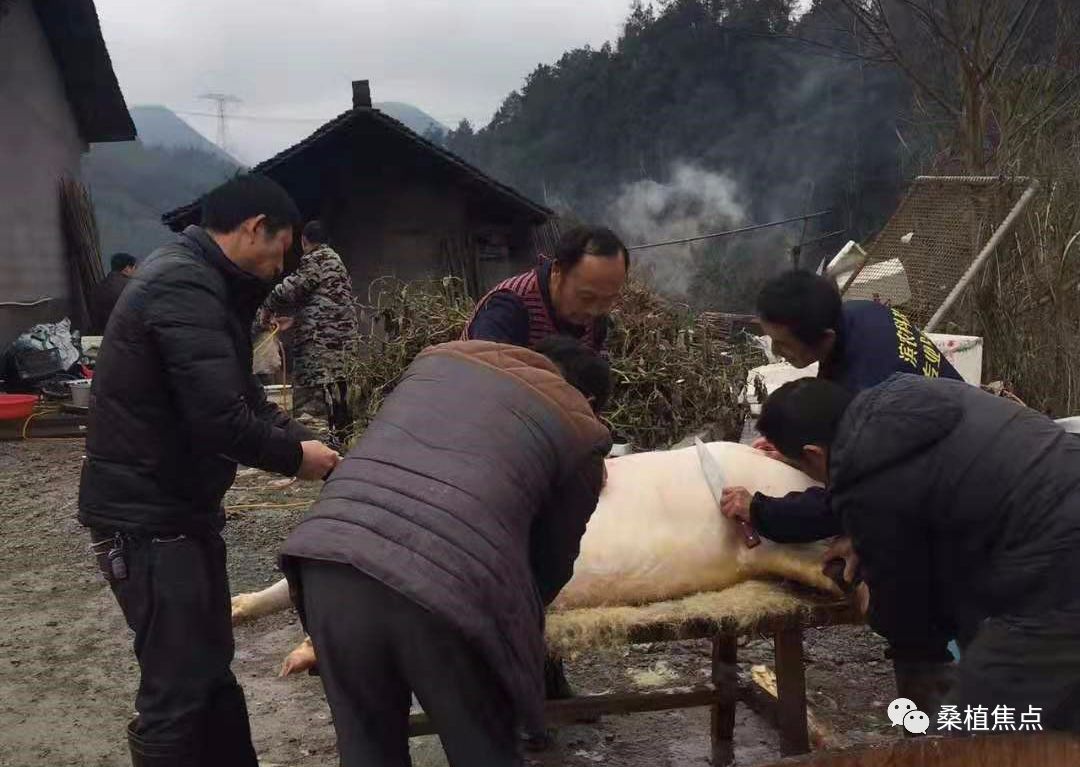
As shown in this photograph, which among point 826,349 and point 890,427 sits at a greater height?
point 826,349

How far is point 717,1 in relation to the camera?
2242 cm

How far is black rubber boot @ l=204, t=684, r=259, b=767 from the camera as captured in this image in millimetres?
2725

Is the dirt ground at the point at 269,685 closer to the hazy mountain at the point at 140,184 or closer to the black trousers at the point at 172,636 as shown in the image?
the black trousers at the point at 172,636

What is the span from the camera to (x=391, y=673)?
1956 mm

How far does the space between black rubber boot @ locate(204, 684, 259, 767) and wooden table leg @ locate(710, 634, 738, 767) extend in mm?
1541

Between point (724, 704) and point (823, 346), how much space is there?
4.44ft

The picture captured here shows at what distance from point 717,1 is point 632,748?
21622 mm

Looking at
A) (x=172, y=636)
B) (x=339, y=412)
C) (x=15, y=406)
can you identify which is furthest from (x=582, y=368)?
(x=15, y=406)

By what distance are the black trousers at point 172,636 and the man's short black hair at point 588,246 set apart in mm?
1462

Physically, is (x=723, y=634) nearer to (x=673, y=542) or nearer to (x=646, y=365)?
(x=673, y=542)

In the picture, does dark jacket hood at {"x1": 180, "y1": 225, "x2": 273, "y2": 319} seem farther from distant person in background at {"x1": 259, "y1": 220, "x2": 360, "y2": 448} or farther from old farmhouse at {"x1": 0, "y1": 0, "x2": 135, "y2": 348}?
old farmhouse at {"x1": 0, "y1": 0, "x2": 135, "y2": 348}

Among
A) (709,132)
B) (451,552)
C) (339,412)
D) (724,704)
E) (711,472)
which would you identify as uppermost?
(709,132)

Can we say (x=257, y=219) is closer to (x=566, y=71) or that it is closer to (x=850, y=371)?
(x=850, y=371)

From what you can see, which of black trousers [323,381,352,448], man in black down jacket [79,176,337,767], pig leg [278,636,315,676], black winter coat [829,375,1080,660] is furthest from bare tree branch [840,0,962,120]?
pig leg [278,636,315,676]
